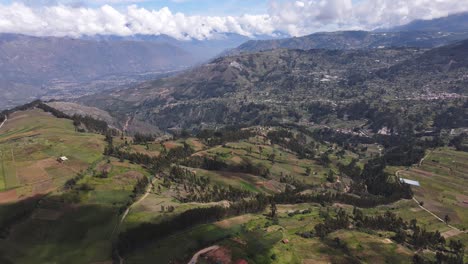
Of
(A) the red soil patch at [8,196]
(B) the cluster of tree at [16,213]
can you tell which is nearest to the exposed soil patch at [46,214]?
(B) the cluster of tree at [16,213]

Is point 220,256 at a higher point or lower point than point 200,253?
higher

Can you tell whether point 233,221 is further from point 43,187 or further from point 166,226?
point 43,187

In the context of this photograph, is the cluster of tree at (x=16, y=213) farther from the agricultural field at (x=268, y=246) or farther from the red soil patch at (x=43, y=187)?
the agricultural field at (x=268, y=246)

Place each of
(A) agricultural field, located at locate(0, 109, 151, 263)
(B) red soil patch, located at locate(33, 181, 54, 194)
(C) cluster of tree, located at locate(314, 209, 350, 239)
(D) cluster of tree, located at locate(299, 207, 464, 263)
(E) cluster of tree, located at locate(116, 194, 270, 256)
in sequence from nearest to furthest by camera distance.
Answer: (A) agricultural field, located at locate(0, 109, 151, 263) < (E) cluster of tree, located at locate(116, 194, 270, 256) < (D) cluster of tree, located at locate(299, 207, 464, 263) < (C) cluster of tree, located at locate(314, 209, 350, 239) < (B) red soil patch, located at locate(33, 181, 54, 194)

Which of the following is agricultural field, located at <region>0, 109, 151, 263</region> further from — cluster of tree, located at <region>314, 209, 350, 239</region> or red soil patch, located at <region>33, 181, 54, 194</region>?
cluster of tree, located at <region>314, 209, 350, 239</region>

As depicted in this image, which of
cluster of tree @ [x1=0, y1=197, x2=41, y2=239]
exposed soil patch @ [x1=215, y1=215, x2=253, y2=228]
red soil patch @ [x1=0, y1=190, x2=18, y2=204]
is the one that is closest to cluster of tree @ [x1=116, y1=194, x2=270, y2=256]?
exposed soil patch @ [x1=215, y1=215, x2=253, y2=228]

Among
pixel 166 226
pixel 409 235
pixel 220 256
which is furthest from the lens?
pixel 409 235

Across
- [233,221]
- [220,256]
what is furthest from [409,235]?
[220,256]
